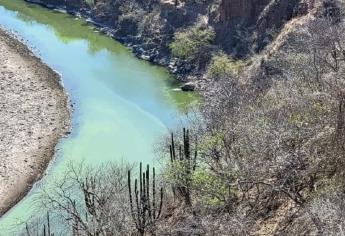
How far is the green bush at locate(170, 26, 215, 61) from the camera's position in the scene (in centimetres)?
6053

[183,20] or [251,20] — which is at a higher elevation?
[251,20]

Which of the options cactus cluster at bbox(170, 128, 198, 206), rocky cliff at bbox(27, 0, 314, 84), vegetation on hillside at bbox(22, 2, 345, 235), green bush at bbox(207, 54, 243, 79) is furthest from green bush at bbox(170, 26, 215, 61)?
cactus cluster at bbox(170, 128, 198, 206)

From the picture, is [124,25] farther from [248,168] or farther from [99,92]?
[248,168]

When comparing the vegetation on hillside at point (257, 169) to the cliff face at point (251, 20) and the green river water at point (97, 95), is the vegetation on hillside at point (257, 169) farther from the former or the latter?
the cliff face at point (251, 20)

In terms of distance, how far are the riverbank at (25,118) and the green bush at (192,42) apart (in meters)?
12.3

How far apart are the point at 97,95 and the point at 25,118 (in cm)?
802

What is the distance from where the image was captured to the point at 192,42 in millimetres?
61062

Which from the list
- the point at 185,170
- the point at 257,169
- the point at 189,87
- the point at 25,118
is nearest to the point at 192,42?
the point at 189,87

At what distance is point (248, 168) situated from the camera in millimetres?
23922

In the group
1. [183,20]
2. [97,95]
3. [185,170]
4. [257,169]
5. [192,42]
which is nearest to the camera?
[257,169]

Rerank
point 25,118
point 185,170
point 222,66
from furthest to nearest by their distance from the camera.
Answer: point 222,66, point 25,118, point 185,170

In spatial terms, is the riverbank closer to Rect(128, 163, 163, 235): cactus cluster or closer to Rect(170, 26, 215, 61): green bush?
Rect(170, 26, 215, 61): green bush

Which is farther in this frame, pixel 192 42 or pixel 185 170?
pixel 192 42

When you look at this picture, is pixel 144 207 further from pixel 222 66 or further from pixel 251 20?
pixel 251 20
